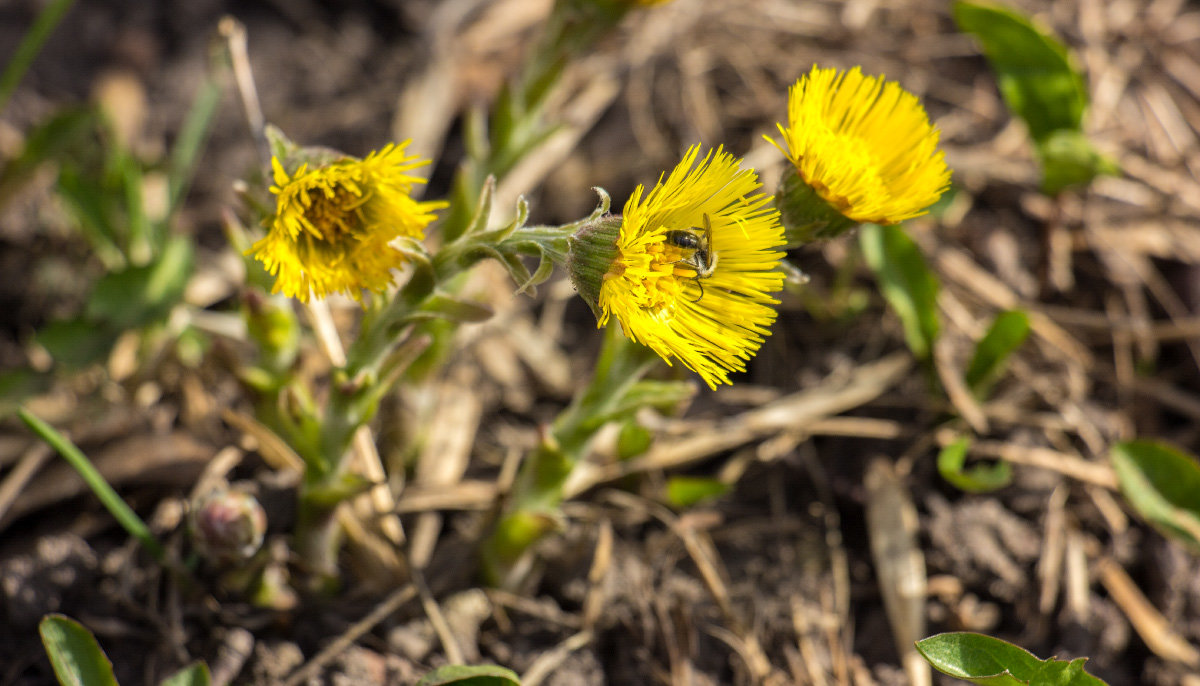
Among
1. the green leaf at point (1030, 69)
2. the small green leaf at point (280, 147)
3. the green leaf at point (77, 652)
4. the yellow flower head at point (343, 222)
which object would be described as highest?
the green leaf at point (1030, 69)

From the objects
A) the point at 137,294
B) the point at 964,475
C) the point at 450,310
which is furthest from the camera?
the point at 137,294

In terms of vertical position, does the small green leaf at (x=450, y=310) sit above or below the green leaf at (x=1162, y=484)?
above

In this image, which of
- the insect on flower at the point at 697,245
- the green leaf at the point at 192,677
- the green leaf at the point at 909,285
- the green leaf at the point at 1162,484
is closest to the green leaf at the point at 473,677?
the green leaf at the point at 192,677

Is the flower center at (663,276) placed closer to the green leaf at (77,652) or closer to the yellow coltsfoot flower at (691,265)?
the yellow coltsfoot flower at (691,265)

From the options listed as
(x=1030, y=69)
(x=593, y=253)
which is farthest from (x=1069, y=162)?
(x=593, y=253)

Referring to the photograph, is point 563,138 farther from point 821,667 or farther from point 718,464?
point 821,667

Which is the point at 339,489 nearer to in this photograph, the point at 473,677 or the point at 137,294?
the point at 473,677

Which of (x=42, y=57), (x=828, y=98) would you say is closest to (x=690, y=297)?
(x=828, y=98)
